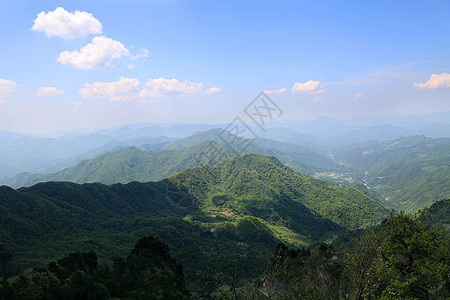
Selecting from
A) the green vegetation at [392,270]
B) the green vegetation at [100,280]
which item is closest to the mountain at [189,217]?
the green vegetation at [392,270]

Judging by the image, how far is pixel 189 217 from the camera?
11544 cm

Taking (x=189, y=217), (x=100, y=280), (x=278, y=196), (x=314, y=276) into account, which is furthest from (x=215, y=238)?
(x=278, y=196)

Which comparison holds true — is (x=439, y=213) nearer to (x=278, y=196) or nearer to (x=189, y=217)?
(x=278, y=196)

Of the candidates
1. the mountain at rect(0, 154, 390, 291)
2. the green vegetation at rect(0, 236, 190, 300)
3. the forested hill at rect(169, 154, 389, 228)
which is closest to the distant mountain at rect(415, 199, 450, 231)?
the mountain at rect(0, 154, 390, 291)

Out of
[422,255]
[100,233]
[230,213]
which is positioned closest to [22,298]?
[422,255]

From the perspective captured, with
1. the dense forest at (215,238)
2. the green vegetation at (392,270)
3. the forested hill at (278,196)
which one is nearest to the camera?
the green vegetation at (392,270)

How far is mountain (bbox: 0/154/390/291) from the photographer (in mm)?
61219

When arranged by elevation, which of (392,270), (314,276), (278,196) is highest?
(392,270)

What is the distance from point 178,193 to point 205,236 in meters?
62.7

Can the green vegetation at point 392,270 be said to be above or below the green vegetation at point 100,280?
above

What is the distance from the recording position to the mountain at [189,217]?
6122 centimetres

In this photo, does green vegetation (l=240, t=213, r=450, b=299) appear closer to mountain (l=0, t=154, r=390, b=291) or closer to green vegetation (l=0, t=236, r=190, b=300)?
mountain (l=0, t=154, r=390, b=291)

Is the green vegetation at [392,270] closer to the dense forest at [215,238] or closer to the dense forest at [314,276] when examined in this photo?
the dense forest at [314,276]

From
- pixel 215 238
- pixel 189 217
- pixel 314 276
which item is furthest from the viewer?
pixel 189 217
